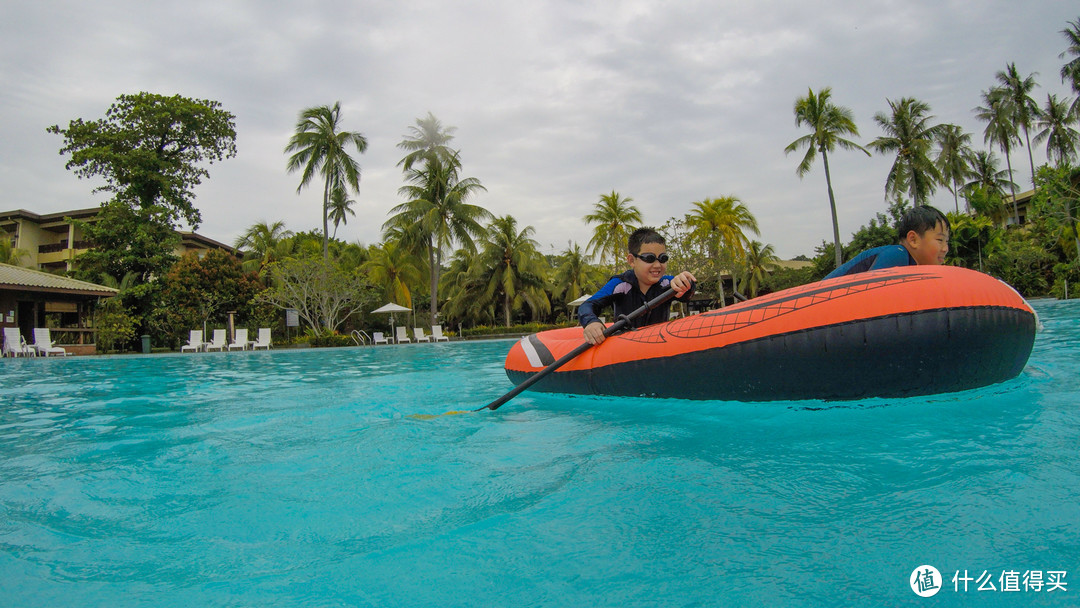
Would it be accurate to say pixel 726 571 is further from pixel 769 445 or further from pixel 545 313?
pixel 545 313

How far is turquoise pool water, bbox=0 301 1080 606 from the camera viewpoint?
1.41 m

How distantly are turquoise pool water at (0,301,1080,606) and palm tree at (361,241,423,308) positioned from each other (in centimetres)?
2532

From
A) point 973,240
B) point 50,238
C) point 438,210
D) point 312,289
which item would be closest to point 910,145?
point 973,240

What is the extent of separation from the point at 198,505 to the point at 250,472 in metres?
0.47

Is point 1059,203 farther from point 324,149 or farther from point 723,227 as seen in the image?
point 324,149

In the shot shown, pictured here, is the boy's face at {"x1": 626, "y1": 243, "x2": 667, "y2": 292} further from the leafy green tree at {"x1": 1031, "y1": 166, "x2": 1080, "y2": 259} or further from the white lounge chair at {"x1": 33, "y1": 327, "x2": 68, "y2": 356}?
the leafy green tree at {"x1": 1031, "y1": 166, "x2": 1080, "y2": 259}

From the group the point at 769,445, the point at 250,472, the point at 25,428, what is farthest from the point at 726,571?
the point at 25,428

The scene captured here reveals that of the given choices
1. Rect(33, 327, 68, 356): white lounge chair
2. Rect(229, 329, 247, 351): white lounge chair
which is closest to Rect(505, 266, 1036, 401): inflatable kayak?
Rect(229, 329, 247, 351): white lounge chair

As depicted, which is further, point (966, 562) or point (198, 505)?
point (198, 505)

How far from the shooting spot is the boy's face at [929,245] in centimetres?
354

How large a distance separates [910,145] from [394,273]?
27.5 meters

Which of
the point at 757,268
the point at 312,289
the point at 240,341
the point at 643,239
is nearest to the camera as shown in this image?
the point at 643,239

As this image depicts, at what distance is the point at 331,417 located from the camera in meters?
4.30

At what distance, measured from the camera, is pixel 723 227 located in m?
29.0
